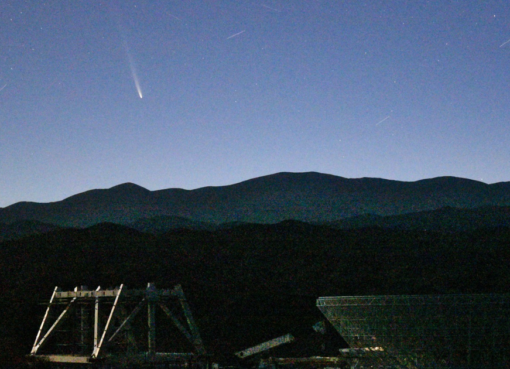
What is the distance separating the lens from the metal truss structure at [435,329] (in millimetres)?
50625

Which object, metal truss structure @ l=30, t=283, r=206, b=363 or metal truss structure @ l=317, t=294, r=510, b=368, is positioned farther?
metal truss structure @ l=317, t=294, r=510, b=368

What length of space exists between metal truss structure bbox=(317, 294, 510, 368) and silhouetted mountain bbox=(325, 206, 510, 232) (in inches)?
3815

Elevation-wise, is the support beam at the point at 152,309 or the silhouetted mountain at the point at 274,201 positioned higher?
the silhouetted mountain at the point at 274,201

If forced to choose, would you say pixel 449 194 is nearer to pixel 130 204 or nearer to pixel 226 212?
pixel 226 212

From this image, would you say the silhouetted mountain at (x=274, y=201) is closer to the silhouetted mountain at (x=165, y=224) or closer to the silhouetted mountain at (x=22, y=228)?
the silhouetted mountain at (x=165, y=224)

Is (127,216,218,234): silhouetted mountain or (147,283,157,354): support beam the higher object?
(127,216,218,234): silhouetted mountain

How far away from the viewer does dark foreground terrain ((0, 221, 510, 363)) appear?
9825 centimetres

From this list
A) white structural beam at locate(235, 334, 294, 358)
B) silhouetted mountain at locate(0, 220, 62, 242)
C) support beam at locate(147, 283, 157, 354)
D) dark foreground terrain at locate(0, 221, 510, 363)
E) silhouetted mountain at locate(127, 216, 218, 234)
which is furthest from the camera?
silhouetted mountain at locate(127, 216, 218, 234)

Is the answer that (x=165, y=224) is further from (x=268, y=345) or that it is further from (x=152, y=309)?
(x=152, y=309)

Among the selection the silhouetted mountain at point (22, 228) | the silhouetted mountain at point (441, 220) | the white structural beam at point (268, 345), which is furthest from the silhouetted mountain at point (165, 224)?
the white structural beam at point (268, 345)

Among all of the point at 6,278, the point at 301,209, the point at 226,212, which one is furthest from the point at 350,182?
the point at 6,278

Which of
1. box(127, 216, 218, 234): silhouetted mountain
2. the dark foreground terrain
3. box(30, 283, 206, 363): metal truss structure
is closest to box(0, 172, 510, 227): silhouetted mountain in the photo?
box(127, 216, 218, 234): silhouetted mountain

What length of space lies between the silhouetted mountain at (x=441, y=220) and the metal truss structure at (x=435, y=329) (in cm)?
9691

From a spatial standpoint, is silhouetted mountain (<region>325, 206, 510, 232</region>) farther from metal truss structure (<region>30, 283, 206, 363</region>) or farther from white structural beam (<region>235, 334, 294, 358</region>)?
metal truss structure (<region>30, 283, 206, 363</region>)
